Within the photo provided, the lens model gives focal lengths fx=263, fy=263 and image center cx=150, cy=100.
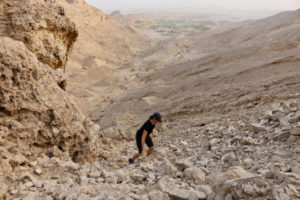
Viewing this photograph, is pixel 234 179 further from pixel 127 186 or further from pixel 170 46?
pixel 170 46

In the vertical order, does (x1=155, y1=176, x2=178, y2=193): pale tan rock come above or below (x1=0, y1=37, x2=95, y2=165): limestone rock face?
below

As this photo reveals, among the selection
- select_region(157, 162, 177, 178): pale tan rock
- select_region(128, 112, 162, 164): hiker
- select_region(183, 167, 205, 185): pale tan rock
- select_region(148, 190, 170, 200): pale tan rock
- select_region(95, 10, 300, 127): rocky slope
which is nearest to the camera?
select_region(148, 190, 170, 200): pale tan rock

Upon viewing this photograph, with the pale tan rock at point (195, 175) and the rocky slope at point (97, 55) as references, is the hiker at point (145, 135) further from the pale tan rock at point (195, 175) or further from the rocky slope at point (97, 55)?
the rocky slope at point (97, 55)

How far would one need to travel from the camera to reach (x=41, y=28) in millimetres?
7035

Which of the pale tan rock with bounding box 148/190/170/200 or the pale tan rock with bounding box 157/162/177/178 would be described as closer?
the pale tan rock with bounding box 148/190/170/200

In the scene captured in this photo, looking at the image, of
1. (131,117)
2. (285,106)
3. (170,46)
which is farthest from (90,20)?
(285,106)

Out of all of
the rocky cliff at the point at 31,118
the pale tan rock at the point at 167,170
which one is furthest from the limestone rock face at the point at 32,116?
the pale tan rock at the point at 167,170

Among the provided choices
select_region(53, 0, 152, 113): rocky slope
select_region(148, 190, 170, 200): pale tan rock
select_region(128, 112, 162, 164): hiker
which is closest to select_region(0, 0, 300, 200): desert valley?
select_region(148, 190, 170, 200): pale tan rock

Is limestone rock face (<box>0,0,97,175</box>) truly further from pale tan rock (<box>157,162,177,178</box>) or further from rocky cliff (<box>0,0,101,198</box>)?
pale tan rock (<box>157,162,177,178</box>)

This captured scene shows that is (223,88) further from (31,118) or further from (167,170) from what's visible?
(31,118)

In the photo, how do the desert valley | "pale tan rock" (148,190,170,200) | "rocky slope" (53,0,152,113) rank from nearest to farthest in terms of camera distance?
"pale tan rock" (148,190,170,200) < the desert valley < "rocky slope" (53,0,152,113)

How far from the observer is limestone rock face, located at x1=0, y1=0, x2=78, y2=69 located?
250 inches

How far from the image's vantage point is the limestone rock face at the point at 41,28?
636 cm

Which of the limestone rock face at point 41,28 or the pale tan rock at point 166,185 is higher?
the limestone rock face at point 41,28
